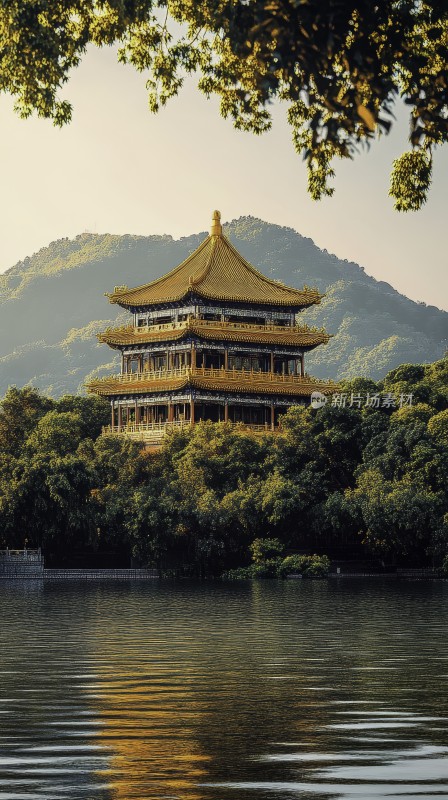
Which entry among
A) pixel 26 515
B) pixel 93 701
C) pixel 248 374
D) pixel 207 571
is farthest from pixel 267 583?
pixel 93 701

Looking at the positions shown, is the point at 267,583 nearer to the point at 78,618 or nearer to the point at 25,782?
the point at 78,618

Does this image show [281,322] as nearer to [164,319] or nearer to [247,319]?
[247,319]

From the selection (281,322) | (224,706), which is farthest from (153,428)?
(224,706)

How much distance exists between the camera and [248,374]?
69.1 meters

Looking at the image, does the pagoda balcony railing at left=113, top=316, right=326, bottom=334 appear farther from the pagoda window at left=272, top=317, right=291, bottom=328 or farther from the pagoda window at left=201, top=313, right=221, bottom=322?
the pagoda window at left=272, top=317, right=291, bottom=328

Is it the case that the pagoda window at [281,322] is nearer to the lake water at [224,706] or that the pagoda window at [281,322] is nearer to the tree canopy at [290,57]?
the lake water at [224,706]

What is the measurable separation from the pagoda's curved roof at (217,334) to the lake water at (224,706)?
37835mm

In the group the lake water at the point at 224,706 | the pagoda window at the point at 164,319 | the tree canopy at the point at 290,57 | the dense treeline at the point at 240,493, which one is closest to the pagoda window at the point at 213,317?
the pagoda window at the point at 164,319

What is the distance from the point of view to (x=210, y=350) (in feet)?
232

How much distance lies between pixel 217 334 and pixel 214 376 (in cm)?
223

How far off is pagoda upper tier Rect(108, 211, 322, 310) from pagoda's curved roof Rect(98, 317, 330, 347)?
1154 millimetres

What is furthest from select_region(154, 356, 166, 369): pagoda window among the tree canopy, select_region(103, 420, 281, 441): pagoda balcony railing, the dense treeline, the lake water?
the tree canopy

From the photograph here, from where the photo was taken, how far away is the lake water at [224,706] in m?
10.3

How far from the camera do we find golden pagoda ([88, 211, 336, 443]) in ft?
225
